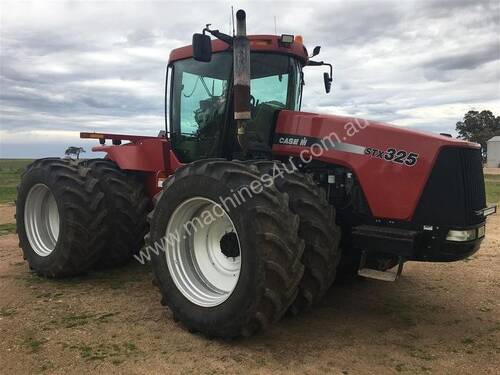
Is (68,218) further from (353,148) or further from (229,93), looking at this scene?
(353,148)

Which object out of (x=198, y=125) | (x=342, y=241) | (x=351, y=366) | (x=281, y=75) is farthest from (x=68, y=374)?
(x=281, y=75)

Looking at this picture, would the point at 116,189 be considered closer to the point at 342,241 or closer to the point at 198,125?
the point at 198,125

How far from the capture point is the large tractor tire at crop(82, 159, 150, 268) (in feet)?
20.4

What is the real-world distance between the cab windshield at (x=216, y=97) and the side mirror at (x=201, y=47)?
0.67 m

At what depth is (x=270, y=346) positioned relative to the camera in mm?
4133

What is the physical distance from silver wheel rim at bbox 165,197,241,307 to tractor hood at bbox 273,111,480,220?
113 centimetres

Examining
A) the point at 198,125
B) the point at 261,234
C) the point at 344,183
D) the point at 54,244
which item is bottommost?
the point at 54,244

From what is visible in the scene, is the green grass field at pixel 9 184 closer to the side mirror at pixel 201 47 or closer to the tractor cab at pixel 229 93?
the tractor cab at pixel 229 93

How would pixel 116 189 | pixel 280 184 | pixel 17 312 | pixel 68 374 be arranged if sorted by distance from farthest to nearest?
1. pixel 116 189
2. pixel 17 312
3. pixel 280 184
4. pixel 68 374

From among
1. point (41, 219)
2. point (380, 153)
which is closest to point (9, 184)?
point (41, 219)

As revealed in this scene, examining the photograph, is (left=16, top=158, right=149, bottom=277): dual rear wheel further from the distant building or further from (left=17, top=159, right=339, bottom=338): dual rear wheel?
the distant building

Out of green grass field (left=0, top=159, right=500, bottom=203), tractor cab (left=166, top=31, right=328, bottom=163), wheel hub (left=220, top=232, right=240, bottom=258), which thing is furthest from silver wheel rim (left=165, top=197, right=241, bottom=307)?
green grass field (left=0, top=159, right=500, bottom=203)

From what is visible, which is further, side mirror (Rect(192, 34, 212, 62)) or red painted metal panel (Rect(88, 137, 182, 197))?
red painted metal panel (Rect(88, 137, 182, 197))

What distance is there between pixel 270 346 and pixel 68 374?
1584 mm
